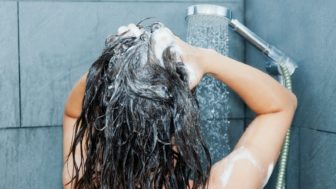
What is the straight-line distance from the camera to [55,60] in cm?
129

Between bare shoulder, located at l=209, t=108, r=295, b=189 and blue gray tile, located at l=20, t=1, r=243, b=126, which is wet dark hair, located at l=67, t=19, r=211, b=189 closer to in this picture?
bare shoulder, located at l=209, t=108, r=295, b=189

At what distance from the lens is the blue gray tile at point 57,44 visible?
4.16ft

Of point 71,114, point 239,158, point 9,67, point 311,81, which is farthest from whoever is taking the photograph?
point 9,67

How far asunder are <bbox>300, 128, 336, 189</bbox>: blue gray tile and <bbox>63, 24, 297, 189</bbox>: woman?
0.60 ft

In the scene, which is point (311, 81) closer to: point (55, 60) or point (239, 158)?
point (239, 158)

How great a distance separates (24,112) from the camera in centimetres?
129

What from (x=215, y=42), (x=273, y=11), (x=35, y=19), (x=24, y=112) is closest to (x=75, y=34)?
(x=35, y=19)

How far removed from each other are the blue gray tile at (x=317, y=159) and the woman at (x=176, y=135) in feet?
0.60

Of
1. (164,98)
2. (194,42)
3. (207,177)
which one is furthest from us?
(194,42)

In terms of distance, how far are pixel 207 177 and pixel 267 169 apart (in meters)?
0.14

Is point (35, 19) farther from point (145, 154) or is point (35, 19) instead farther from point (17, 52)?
point (145, 154)

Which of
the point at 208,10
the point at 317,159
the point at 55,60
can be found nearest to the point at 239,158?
the point at 317,159

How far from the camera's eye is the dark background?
3.86 ft

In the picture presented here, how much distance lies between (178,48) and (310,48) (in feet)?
1.50
